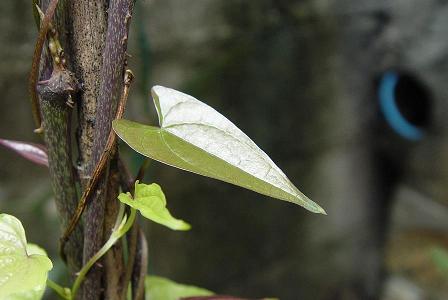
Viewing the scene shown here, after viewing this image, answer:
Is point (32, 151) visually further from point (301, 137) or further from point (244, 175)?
point (301, 137)

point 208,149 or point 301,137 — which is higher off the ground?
point 208,149

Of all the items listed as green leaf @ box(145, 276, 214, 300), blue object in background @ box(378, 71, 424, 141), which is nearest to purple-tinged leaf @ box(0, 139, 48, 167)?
green leaf @ box(145, 276, 214, 300)

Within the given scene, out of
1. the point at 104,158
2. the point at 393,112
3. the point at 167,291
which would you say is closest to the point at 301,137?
the point at 393,112

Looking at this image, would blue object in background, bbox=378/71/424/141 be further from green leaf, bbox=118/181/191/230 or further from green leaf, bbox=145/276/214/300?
green leaf, bbox=118/181/191/230

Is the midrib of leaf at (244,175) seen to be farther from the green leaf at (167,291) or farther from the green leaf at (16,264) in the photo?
the green leaf at (167,291)

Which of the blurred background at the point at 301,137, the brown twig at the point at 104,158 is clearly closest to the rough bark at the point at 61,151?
the brown twig at the point at 104,158

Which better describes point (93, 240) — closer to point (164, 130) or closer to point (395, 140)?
point (164, 130)

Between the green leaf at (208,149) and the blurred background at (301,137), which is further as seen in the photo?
the blurred background at (301,137)
